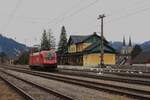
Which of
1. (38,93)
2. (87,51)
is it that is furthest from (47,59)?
(87,51)

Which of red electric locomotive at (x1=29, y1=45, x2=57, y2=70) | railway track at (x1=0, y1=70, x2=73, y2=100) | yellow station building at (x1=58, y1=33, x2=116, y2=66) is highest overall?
yellow station building at (x1=58, y1=33, x2=116, y2=66)

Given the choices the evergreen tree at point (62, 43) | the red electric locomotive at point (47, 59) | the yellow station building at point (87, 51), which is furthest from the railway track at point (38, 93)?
the evergreen tree at point (62, 43)

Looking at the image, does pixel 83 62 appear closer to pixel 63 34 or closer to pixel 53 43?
pixel 63 34

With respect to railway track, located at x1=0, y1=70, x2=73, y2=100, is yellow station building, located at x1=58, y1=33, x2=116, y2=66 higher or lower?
higher

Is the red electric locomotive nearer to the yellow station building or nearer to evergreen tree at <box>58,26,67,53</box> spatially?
the yellow station building

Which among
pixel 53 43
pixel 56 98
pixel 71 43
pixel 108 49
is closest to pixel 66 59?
pixel 71 43

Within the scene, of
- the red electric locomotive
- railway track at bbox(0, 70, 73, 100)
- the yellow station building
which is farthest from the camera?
the yellow station building

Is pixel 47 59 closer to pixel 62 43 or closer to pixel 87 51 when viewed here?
pixel 87 51

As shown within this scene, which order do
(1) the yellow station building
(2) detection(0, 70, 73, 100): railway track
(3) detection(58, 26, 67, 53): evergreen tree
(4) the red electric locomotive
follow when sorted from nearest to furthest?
1. (2) detection(0, 70, 73, 100): railway track
2. (4) the red electric locomotive
3. (1) the yellow station building
4. (3) detection(58, 26, 67, 53): evergreen tree

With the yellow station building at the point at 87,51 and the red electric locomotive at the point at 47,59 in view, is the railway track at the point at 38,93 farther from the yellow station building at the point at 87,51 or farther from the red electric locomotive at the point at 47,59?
the yellow station building at the point at 87,51

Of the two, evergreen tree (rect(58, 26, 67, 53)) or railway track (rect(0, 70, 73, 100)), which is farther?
evergreen tree (rect(58, 26, 67, 53))

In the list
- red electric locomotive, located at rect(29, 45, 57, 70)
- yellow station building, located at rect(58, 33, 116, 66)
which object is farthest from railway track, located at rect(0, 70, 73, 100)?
yellow station building, located at rect(58, 33, 116, 66)

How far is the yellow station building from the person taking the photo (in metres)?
92.2

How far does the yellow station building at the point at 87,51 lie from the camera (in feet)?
302
